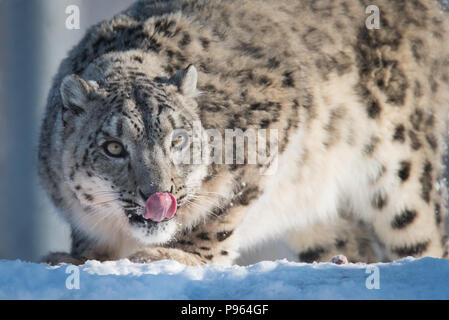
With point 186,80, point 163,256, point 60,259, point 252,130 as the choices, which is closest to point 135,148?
point 186,80

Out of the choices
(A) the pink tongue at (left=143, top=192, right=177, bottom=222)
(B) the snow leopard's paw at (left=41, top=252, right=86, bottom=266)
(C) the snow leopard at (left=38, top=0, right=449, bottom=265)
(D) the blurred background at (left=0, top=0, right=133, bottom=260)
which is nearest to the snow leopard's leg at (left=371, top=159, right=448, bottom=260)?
(C) the snow leopard at (left=38, top=0, right=449, bottom=265)

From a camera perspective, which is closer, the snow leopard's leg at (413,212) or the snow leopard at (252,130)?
the snow leopard at (252,130)

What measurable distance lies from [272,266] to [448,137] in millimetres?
3080

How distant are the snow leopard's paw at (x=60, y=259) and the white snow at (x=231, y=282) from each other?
1286 mm

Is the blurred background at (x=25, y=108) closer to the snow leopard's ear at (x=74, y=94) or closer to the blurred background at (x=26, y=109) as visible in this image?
the blurred background at (x=26, y=109)

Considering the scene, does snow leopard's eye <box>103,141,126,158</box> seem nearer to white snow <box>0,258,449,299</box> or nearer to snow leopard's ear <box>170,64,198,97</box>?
snow leopard's ear <box>170,64,198,97</box>

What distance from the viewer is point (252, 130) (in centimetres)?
529

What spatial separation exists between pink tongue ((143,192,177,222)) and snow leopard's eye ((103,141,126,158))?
1.15 feet

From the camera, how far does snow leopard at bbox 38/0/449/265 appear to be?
15.7ft

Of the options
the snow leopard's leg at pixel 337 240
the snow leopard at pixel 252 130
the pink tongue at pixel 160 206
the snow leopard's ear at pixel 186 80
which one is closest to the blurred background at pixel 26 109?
the snow leopard's leg at pixel 337 240

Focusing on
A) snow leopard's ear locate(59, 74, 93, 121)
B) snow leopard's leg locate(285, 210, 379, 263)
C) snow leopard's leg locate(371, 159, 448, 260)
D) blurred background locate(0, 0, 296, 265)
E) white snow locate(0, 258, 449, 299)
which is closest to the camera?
white snow locate(0, 258, 449, 299)

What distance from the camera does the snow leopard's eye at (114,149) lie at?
4.70 metres

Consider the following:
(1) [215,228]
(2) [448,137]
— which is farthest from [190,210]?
(2) [448,137]
